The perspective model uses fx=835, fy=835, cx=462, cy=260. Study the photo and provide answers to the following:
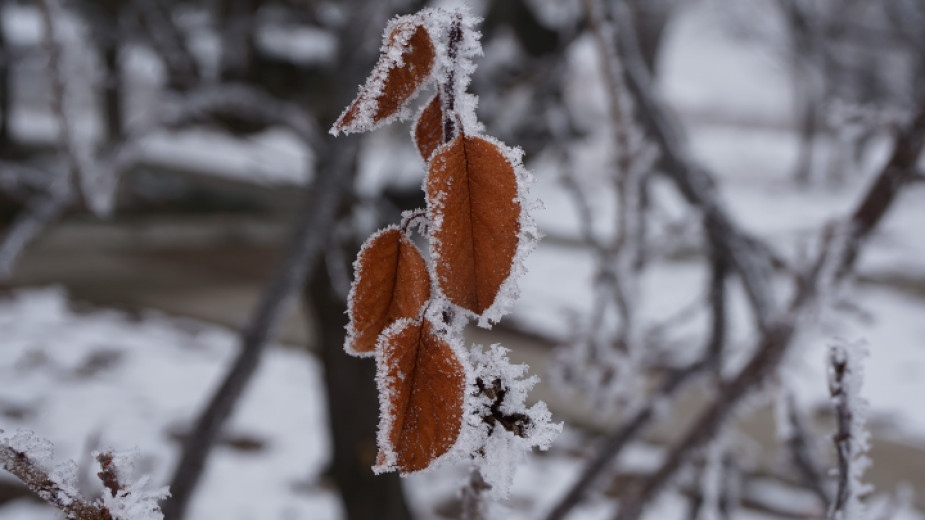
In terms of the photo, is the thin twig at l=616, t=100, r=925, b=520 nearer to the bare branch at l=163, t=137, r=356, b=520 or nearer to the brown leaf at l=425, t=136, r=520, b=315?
the bare branch at l=163, t=137, r=356, b=520

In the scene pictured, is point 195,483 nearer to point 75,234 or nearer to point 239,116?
point 239,116

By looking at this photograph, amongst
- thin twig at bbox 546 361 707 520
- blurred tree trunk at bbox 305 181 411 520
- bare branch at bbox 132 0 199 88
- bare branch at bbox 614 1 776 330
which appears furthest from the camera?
blurred tree trunk at bbox 305 181 411 520

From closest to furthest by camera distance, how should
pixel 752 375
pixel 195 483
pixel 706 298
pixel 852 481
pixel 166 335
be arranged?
pixel 852 481
pixel 752 375
pixel 195 483
pixel 706 298
pixel 166 335

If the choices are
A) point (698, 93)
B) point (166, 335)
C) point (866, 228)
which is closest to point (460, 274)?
point (866, 228)

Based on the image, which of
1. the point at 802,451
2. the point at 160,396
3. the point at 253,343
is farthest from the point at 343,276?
the point at 160,396

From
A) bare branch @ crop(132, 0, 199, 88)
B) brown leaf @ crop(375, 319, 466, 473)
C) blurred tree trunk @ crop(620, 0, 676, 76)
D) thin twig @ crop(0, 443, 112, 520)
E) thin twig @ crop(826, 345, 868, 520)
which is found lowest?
thin twig @ crop(0, 443, 112, 520)

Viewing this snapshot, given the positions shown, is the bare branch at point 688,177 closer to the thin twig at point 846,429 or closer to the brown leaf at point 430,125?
→ the thin twig at point 846,429

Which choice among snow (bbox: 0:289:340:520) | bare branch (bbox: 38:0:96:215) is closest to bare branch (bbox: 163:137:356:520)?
bare branch (bbox: 38:0:96:215)
